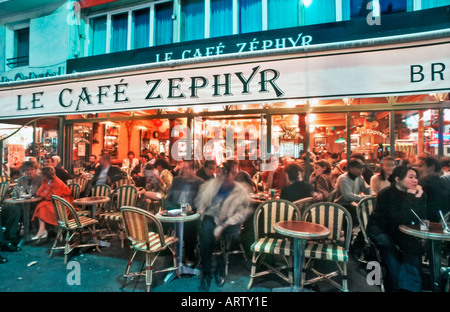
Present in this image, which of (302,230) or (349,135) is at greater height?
(349,135)

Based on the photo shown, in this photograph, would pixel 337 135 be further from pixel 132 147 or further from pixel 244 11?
pixel 132 147

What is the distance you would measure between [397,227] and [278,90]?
2.56 m

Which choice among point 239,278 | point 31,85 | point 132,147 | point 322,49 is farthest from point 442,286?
point 132,147

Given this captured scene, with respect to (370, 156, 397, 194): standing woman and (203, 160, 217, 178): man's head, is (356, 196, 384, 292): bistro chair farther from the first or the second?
(203, 160, 217, 178): man's head

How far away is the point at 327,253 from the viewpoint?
3.40m

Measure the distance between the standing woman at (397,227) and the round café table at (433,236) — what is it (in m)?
0.14

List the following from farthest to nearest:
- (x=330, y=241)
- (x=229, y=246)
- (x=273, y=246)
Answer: (x=229, y=246) → (x=330, y=241) → (x=273, y=246)

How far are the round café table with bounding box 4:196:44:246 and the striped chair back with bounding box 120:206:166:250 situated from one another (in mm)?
3128

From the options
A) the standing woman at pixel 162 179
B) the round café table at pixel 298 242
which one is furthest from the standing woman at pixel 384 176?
the standing woman at pixel 162 179

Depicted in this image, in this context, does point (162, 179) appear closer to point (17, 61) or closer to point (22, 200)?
point (22, 200)

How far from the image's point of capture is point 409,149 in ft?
20.2

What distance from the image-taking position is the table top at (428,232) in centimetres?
309

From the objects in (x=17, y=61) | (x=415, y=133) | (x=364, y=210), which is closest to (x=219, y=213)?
(x=364, y=210)

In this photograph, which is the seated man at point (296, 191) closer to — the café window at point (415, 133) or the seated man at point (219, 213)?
the seated man at point (219, 213)
